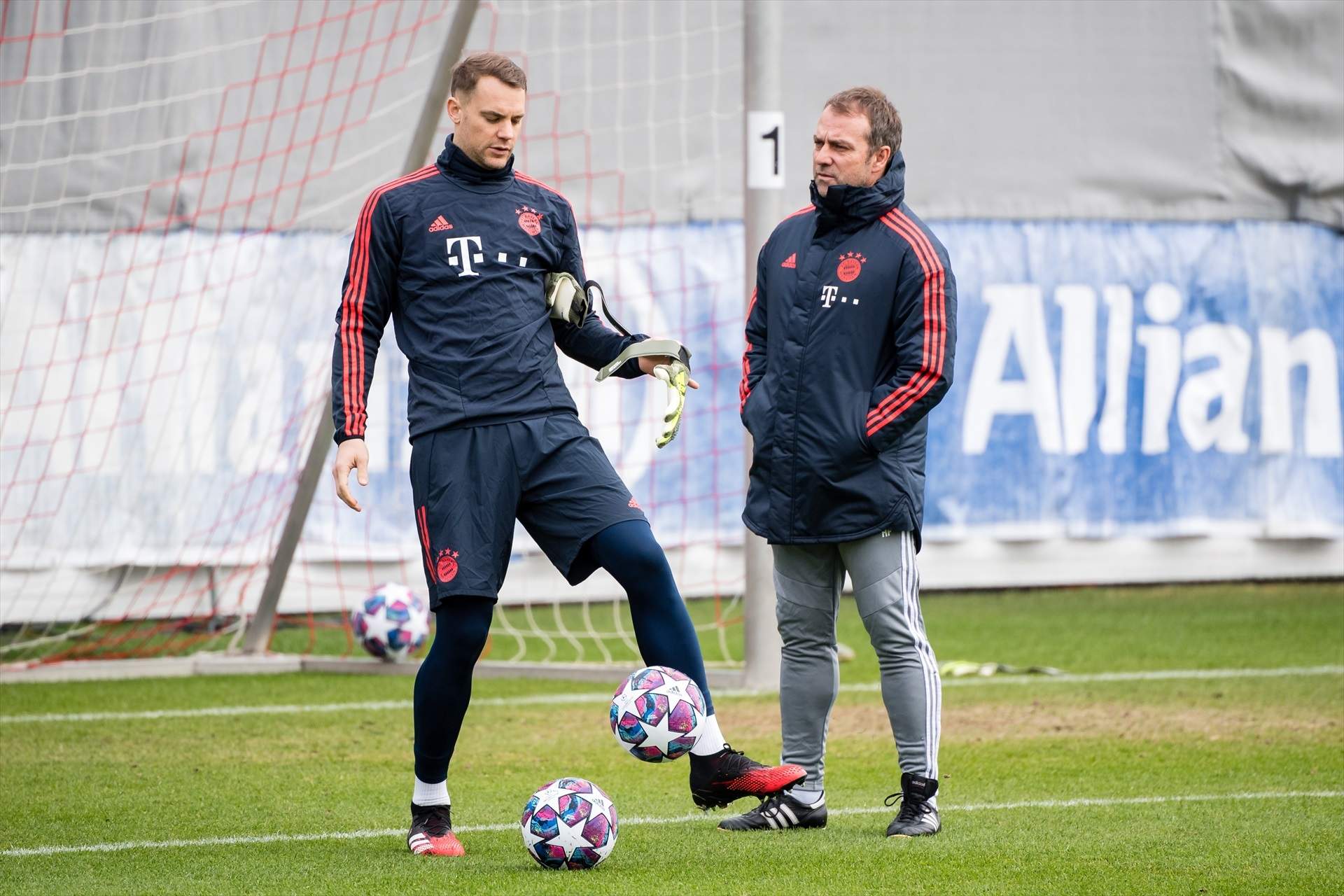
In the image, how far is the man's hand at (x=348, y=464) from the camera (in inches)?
170

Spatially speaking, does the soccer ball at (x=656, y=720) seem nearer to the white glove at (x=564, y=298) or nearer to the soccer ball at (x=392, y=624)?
the white glove at (x=564, y=298)

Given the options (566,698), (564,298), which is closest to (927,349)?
(564,298)

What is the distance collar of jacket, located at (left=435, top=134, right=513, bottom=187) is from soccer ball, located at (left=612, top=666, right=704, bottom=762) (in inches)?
52.8

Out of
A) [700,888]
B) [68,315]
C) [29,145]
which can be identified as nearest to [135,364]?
[68,315]

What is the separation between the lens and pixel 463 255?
446 centimetres

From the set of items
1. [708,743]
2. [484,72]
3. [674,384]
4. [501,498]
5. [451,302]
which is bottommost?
[708,743]

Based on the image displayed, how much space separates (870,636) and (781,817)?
1.79 ft

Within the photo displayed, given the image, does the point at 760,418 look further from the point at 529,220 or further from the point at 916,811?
the point at 916,811

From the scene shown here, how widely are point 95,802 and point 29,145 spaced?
5457 millimetres

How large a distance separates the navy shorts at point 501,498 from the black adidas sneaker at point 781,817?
829mm

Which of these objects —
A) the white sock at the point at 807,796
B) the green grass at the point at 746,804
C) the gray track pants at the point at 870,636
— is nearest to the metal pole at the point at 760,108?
the green grass at the point at 746,804

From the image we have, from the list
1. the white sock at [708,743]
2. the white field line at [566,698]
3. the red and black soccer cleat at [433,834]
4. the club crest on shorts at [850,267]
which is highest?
the club crest on shorts at [850,267]

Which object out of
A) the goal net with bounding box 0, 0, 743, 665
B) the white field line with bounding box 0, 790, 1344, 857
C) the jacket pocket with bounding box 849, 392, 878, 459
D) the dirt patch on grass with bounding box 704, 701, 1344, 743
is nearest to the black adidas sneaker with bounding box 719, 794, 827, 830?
the white field line with bounding box 0, 790, 1344, 857

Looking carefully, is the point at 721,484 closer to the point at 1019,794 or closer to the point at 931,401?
the point at 1019,794
